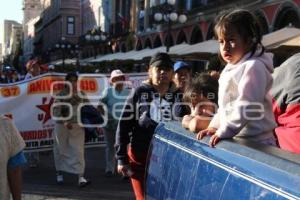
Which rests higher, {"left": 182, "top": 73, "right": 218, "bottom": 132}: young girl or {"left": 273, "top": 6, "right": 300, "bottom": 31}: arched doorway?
{"left": 273, "top": 6, "right": 300, "bottom": 31}: arched doorway

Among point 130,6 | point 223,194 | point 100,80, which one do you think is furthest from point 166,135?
point 130,6

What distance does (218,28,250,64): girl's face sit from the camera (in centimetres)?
265

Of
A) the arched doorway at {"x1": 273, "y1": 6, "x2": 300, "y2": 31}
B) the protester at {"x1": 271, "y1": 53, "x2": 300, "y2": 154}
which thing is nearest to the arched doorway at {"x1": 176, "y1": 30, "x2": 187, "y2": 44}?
the arched doorway at {"x1": 273, "y1": 6, "x2": 300, "y2": 31}

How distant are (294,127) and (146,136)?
1.75 m

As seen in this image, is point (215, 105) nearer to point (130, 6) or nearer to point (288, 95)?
point (288, 95)

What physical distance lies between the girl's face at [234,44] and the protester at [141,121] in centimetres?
157

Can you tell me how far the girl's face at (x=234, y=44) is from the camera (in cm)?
265

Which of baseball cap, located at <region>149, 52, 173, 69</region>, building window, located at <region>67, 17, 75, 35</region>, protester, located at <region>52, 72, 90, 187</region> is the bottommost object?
protester, located at <region>52, 72, 90, 187</region>

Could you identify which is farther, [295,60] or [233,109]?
[295,60]

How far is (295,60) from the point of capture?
2848 millimetres

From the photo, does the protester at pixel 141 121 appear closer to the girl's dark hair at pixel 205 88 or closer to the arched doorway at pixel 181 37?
the girl's dark hair at pixel 205 88

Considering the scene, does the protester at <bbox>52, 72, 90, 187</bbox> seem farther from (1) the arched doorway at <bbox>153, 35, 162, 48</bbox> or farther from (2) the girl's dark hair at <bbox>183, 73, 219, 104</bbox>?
(1) the arched doorway at <bbox>153, 35, 162, 48</bbox>

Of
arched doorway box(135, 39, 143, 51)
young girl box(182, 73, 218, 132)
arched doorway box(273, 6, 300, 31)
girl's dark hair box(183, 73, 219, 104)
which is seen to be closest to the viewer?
young girl box(182, 73, 218, 132)

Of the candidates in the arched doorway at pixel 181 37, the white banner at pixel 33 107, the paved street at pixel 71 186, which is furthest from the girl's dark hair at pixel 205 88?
the arched doorway at pixel 181 37
